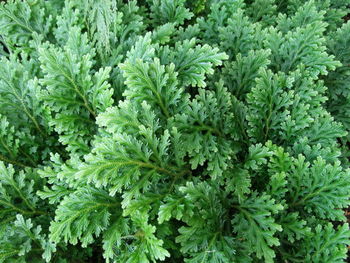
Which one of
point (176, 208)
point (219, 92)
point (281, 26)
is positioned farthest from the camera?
point (281, 26)

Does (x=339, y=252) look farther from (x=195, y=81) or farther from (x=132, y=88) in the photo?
(x=132, y=88)

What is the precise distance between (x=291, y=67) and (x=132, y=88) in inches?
47.1

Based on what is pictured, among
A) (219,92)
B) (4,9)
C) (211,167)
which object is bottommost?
(211,167)

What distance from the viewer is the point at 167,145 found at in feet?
7.17

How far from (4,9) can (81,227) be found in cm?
173

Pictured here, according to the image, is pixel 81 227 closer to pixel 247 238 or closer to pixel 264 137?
pixel 247 238

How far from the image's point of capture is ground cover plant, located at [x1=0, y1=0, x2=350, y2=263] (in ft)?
6.89

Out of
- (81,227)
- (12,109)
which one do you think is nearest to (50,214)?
(81,227)

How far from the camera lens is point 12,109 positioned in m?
2.62

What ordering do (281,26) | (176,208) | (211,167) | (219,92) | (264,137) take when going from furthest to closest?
(281,26)
(264,137)
(219,92)
(211,167)
(176,208)

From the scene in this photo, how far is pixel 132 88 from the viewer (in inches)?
87.3

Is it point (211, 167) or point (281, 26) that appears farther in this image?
point (281, 26)

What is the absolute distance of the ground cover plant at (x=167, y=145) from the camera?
2100mm

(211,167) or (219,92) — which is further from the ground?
(219,92)
